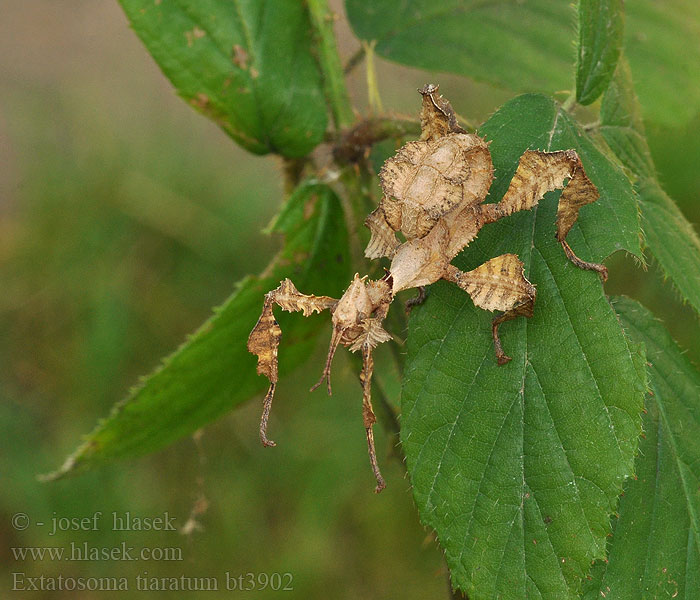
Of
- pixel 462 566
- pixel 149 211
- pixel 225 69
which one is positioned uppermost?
pixel 225 69

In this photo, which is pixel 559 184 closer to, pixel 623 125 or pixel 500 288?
pixel 500 288

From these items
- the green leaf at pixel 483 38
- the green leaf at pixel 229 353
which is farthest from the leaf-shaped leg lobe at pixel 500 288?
the green leaf at pixel 483 38

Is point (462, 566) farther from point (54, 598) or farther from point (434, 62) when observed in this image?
point (54, 598)

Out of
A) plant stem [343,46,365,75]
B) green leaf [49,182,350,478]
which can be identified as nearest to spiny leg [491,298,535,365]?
green leaf [49,182,350,478]

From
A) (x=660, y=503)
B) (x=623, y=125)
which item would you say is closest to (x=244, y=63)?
(x=623, y=125)

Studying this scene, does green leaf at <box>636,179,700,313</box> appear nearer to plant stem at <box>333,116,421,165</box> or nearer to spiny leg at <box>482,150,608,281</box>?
spiny leg at <box>482,150,608,281</box>

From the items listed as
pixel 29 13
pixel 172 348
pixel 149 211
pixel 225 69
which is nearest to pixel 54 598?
pixel 172 348
